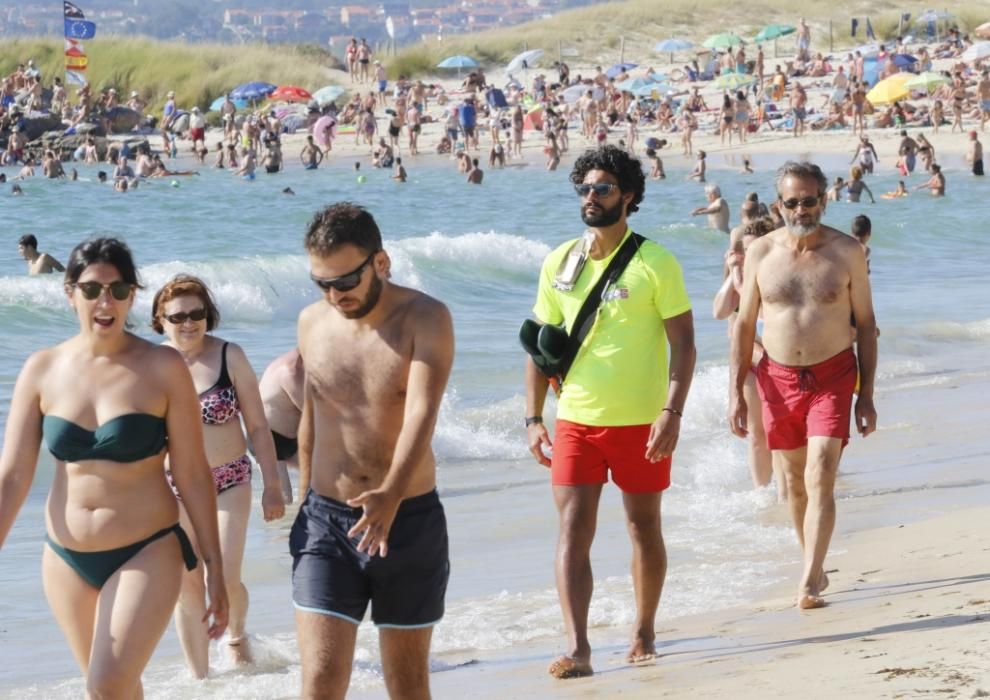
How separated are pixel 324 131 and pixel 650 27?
21321 mm

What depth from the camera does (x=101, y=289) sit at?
401 centimetres

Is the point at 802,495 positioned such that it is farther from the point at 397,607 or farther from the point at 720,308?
the point at 397,607

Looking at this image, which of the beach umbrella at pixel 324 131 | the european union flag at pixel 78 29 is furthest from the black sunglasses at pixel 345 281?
the european union flag at pixel 78 29

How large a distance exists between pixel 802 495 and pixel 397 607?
2705 millimetres

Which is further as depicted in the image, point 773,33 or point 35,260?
Result: point 773,33

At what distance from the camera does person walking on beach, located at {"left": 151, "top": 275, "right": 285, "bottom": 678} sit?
542 cm

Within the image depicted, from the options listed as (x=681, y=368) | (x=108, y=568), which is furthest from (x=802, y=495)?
(x=108, y=568)

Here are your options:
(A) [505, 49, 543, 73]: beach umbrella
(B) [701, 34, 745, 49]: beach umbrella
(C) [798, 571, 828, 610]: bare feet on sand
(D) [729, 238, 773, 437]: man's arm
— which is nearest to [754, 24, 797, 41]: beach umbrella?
(B) [701, 34, 745, 49]: beach umbrella

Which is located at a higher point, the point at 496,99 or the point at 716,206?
the point at 496,99

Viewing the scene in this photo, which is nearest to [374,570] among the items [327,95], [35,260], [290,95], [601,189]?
[601,189]

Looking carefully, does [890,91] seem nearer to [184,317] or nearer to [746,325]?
[746,325]

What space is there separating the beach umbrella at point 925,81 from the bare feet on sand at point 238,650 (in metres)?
37.9

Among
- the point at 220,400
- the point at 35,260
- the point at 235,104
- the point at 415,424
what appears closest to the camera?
the point at 415,424

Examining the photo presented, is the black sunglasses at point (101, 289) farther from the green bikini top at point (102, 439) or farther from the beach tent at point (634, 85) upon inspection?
the beach tent at point (634, 85)
